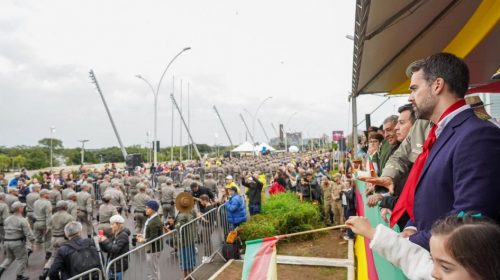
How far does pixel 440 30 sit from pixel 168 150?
8093 centimetres

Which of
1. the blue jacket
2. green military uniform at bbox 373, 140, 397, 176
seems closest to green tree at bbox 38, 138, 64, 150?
the blue jacket

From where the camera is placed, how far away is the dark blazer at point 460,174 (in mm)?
1462

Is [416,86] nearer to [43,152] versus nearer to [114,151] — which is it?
[43,152]

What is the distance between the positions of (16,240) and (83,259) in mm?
4044

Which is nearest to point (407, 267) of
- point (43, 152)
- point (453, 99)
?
point (453, 99)

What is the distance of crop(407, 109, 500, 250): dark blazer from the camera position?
4.80 feet

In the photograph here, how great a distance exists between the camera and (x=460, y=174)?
1.55 m

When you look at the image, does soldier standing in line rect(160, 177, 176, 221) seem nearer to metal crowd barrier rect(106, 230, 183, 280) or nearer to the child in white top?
metal crowd barrier rect(106, 230, 183, 280)

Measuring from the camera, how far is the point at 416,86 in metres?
1.96

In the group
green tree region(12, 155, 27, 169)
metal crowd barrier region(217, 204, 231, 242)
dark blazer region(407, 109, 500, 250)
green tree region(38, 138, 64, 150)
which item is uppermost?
green tree region(38, 138, 64, 150)

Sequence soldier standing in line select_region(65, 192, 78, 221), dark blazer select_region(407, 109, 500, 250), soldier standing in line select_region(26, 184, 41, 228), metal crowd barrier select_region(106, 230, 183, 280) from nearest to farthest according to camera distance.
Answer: dark blazer select_region(407, 109, 500, 250) < metal crowd barrier select_region(106, 230, 183, 280) < soldier standing in line select_region(65, 192, 78, 221) < soldier standing in line select_region(26, 184, 41, 228)

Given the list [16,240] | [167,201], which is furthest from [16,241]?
[167,201]

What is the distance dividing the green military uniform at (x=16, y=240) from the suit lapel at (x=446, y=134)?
29.7 feet

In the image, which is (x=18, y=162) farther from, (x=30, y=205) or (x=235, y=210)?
(x=235, y=210)
